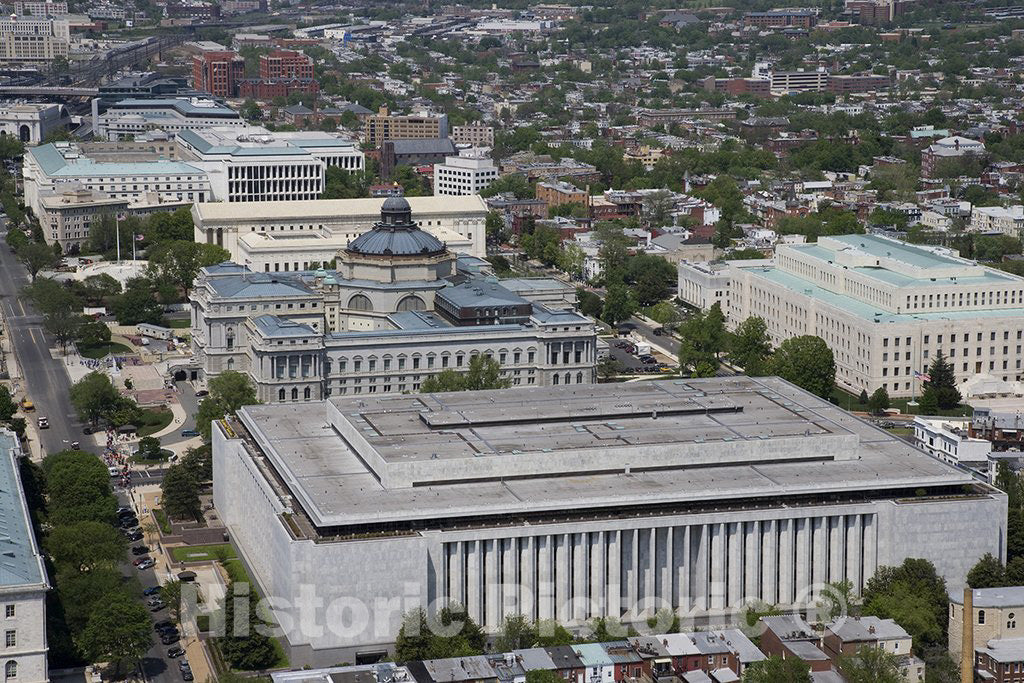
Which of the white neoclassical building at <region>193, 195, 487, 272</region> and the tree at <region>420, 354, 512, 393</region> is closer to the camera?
the tree at <region>420, 354, 512, 393</region>

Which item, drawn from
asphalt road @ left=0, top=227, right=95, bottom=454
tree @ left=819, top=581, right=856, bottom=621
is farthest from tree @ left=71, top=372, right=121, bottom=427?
tree @ left=819, top=581, right=856, bottom=621

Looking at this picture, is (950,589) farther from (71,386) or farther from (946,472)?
(71,386)

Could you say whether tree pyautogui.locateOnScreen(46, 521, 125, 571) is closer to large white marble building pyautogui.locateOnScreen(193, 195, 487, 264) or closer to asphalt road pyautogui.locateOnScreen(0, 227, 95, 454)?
asphalt road pyautogui.locateOnScreen(0, 227, 95, 454)

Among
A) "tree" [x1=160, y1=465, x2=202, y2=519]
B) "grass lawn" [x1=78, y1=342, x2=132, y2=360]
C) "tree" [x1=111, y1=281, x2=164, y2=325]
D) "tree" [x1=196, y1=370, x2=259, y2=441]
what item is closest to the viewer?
"tree" [x1=160, y1=465, x2=202, y2=519]

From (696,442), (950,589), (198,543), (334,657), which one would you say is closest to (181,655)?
(334,657)

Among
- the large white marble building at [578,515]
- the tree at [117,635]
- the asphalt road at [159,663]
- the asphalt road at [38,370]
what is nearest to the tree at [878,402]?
the large white marble building at [578,515]

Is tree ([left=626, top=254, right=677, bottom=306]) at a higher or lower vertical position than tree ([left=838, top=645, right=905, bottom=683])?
lower

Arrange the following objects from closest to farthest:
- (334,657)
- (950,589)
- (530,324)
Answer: (334,657)
(950,589)
(530,324)

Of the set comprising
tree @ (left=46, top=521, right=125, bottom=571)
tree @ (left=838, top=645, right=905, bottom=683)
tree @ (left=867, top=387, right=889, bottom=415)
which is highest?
tree @ (left=46, top=521, right=125, bottom=571)
